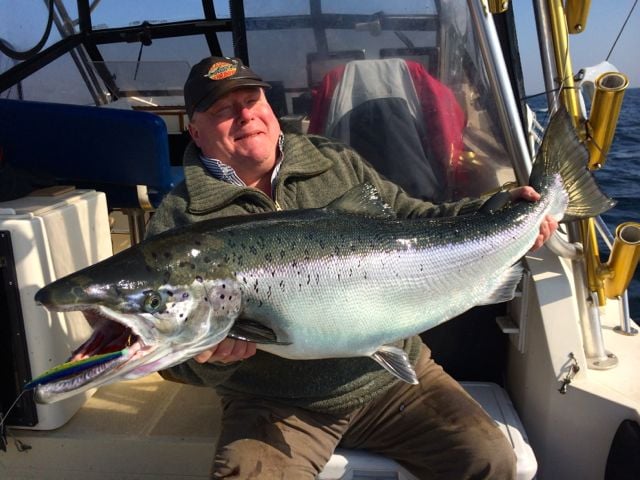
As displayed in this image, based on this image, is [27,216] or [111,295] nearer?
[111,295]

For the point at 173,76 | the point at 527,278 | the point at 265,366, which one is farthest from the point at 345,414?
the point at 173,76

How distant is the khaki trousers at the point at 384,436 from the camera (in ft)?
7.01

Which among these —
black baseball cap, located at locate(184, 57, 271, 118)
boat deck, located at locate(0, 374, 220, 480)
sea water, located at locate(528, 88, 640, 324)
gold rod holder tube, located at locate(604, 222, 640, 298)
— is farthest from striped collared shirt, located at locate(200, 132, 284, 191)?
sea water, located at locate(528, 88, 640, 324)

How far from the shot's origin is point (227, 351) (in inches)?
73.7

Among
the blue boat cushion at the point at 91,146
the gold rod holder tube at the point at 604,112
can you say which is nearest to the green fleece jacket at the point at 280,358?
the gold rod holder tube at the point at 604,112

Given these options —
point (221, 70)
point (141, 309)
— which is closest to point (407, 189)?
point (221, 70)

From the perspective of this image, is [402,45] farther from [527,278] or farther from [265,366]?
[265,366]

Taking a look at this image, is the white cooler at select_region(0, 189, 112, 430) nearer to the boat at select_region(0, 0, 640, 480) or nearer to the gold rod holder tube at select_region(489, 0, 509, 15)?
the boat at select_region(0, 0, 640, 480)

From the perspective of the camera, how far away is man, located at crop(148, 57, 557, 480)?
2.18 metres

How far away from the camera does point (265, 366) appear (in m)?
2.29

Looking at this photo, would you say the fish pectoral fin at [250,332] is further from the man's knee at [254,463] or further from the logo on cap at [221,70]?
the logo on cap at [221,70]

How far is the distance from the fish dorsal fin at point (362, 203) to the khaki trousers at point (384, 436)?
83 centimetres

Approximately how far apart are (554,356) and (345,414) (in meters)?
0.98

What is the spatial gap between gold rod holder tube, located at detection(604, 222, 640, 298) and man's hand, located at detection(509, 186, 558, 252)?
422mm
